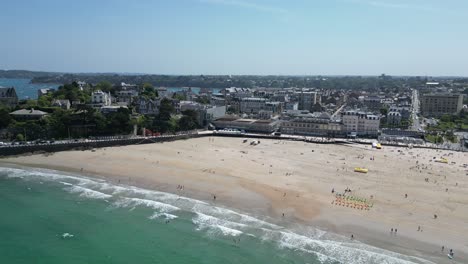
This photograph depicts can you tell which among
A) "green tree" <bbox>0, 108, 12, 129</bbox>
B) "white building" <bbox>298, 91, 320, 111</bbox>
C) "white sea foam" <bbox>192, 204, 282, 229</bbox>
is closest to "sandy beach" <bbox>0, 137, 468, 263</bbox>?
"white sea foam" <bbox>192, 204, 282, 229</bbox>

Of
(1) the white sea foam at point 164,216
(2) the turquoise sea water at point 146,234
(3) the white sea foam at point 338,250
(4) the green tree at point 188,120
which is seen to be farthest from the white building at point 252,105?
(3) the white sea foam at point 338,250

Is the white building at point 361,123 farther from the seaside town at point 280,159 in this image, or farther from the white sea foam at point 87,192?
the white sea foam at point 87,192

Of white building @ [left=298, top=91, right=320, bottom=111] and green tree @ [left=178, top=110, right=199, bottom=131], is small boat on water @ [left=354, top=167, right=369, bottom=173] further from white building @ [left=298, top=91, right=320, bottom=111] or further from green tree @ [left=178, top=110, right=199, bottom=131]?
white building @ [left=298, top=91, right=320, bottom=111]

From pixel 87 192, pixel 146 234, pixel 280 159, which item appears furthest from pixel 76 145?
pixel 146 234

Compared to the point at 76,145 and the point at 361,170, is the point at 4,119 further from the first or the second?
the point at 361,170

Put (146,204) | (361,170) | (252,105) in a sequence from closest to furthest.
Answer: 1. (146,204)
2. (361,170)
3. (252,105)

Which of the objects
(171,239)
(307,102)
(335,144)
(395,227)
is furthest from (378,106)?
(171,239)
